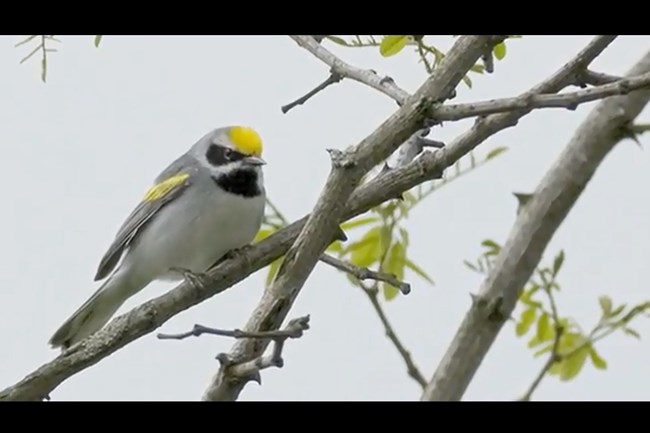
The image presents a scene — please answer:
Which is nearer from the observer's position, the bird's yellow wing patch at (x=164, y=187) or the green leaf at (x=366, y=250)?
the green leaf at (x=366, y=250)

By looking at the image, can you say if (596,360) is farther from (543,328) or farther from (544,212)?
(544,212)

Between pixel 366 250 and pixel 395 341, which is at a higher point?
pixel 366 250

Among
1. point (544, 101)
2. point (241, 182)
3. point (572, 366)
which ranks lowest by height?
point (544, 101)

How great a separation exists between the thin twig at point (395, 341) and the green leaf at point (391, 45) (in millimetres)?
349

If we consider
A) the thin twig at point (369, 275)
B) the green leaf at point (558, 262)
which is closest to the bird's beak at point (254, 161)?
the green leaf at point (558, 262)

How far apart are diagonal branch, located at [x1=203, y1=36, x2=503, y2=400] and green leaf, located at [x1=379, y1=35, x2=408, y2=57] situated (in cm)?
26

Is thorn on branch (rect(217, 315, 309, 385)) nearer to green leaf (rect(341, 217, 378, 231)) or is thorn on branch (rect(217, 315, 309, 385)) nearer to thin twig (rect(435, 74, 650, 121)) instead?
thin twig (rect(435, 74, 650, 121))

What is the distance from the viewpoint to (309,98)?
1.42 metres

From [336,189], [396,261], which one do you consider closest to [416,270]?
[396,261]

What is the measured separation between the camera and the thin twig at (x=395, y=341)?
145 centimetres

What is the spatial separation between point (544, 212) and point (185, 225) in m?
0.88

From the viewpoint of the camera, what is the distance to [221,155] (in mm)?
2324

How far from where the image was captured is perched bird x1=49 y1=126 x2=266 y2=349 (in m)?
2.07

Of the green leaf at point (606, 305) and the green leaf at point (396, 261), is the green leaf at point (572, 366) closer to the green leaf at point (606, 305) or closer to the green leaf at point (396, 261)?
the green leaf at point (606, 305)
